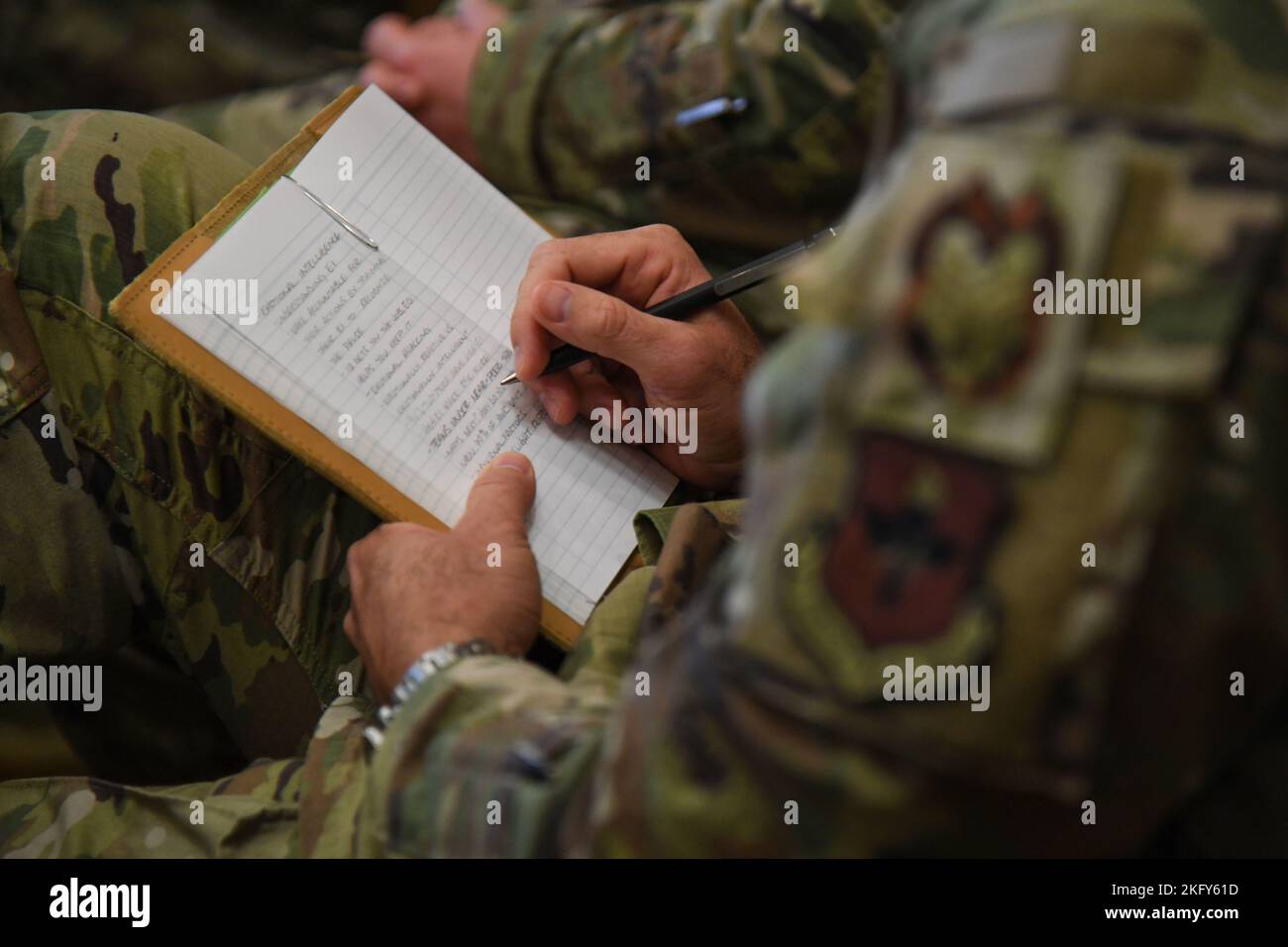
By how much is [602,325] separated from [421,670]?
0.88ft

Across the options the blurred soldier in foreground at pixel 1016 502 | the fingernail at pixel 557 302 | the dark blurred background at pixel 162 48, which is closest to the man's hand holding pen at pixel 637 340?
the fingernail at pixel 557 302

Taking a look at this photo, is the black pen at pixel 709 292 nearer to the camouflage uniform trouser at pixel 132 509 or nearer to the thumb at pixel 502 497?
the thumb at pixel 502 497

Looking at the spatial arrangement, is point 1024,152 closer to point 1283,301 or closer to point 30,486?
point 1283,301

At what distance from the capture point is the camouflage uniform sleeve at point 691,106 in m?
0.97

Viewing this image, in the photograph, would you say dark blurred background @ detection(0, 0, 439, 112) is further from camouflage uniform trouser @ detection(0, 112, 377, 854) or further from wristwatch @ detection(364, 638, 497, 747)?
wristwatch @ detection(364, 638, 497, 747)

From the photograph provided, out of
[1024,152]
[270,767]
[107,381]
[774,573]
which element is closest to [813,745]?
[774,573]

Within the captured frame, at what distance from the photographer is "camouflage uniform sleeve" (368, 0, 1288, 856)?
15.1 inches

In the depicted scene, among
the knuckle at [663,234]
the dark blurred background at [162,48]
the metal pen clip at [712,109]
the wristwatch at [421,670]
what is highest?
the dark blurred background at [162,48]

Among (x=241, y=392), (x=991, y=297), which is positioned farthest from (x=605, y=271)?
(x=991, y=297)

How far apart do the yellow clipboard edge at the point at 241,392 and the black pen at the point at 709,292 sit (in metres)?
0.13

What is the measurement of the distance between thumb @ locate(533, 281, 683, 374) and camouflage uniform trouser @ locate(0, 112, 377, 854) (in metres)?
0.20

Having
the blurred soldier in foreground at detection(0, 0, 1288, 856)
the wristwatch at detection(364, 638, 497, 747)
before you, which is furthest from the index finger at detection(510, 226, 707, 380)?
the blurred soldier in foreground at detection(0, 0, 1288, 856)
